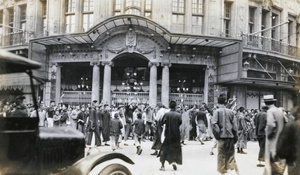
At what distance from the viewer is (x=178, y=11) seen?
1997 cm

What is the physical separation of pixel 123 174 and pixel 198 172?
12.2 ft

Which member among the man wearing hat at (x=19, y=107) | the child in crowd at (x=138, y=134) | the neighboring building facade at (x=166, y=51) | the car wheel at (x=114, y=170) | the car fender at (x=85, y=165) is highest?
the neighboring building facade at (x=166, y=51)

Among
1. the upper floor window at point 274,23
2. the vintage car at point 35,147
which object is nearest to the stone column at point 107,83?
the upper floor window at point 274,23

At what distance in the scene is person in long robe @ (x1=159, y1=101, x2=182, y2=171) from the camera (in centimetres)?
791

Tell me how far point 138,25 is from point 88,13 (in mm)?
4126

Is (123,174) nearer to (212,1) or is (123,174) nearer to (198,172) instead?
(198,172)

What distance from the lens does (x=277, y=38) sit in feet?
65.6

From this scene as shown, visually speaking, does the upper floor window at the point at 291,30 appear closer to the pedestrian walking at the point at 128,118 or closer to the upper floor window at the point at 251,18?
the upper floor window at the point at 251,18

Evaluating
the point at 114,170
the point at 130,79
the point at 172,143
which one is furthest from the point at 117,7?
the point at 114,170

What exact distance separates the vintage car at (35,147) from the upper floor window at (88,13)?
16.4m

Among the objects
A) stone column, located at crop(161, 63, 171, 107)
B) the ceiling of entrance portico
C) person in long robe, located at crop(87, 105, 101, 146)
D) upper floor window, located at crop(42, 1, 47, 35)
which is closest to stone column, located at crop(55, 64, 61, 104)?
the ceiling of entrance portico

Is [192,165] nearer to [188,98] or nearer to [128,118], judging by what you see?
[128,118]

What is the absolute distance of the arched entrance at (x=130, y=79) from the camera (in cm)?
1927

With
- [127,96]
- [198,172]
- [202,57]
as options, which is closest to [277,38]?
[202,57]
